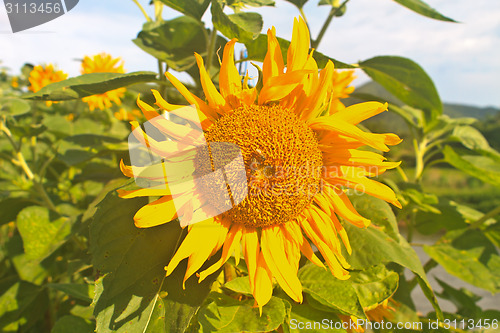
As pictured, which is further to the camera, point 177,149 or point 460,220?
point 460,220

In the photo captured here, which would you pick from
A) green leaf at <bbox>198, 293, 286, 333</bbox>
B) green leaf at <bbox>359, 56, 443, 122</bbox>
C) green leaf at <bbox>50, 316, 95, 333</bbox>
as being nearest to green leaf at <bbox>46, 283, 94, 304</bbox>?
green leaf at <bbox>50, 316, 95, 333</bbox>

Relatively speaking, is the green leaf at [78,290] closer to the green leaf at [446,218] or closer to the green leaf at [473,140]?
the green leaf at [446,218]

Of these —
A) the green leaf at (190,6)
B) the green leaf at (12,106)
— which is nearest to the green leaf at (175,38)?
the green leaf at (190,6)

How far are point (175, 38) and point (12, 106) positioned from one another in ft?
2.47

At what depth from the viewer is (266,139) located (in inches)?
25.5

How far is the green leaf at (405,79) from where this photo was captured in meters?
0.98

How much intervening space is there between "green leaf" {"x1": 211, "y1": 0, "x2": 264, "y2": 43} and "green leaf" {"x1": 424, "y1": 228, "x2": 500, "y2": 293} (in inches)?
36.6

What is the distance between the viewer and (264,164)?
25.6 inches

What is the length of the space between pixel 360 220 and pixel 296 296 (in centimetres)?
17

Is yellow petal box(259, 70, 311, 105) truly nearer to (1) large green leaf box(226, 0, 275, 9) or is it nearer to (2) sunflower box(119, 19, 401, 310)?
(2) sunflower box(119, 19, 401, 310)

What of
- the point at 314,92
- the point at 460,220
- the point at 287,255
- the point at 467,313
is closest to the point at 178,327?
the point at 287,255

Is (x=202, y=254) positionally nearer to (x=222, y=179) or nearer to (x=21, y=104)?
(x=222, y=179)

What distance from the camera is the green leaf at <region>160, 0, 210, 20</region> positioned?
0.80 m

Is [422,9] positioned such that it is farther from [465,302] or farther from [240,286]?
[465,302]
